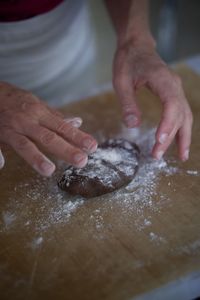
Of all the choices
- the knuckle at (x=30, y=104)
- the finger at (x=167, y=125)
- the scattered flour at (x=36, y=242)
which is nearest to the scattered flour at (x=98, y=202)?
the scattered flour at (x=36, y=242)

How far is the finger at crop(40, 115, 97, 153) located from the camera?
113cm

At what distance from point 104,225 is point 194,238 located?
223mm

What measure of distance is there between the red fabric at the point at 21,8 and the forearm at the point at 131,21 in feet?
0.80

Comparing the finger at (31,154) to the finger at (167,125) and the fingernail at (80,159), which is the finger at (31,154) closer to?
the fingernail at (80,159)

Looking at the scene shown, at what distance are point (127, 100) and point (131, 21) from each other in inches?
14.9

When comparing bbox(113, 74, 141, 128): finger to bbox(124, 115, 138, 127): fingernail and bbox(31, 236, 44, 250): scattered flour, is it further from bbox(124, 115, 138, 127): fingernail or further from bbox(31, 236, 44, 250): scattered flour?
bbox(31, 236, 44, 250): scattered flour

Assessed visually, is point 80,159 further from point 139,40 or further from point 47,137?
point 139,40

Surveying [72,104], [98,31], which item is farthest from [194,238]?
[98,31]

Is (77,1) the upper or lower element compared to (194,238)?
upper

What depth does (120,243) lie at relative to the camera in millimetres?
1088

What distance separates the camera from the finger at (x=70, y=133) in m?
1.13

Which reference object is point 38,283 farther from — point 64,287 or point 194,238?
point 194,238

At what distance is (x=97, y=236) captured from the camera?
1.12m

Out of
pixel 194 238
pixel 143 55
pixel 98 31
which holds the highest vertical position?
pixel 143 55
